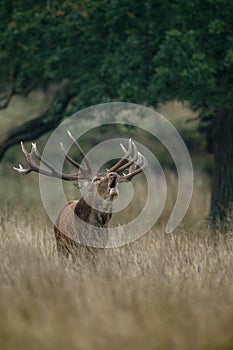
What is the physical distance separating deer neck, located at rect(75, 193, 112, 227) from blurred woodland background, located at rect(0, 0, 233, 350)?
36 cm

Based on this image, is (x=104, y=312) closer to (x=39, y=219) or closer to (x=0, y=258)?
(x=0, y=258)

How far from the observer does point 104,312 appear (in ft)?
23.9

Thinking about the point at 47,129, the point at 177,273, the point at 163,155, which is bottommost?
the point at 177,273

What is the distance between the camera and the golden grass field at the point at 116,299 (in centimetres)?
702

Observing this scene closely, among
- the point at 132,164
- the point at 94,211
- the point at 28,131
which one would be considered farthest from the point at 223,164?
the point at 94,211

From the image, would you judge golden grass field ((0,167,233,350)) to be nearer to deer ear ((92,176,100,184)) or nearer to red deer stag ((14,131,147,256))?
red deer stag ((14,131,147,256))

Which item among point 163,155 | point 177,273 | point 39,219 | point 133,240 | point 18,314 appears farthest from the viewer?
point 163,155

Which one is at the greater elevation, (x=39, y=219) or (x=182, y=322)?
(x=39, y=219)

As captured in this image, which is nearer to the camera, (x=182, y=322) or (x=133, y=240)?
(x=182, y=322)

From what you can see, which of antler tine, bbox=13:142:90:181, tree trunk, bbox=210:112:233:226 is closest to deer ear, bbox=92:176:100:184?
antler tine, bbox=13:142:90:181

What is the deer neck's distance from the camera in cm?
1005

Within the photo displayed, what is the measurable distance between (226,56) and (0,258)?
5969mm

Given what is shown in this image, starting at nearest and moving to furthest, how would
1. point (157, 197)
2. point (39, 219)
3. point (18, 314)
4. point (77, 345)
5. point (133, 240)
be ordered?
point (77, 345) → point (18, 314) → point (133, 240) → point (39, 219) → point (157, 197)

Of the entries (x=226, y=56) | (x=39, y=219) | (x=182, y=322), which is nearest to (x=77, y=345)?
(x=182, y=322)
